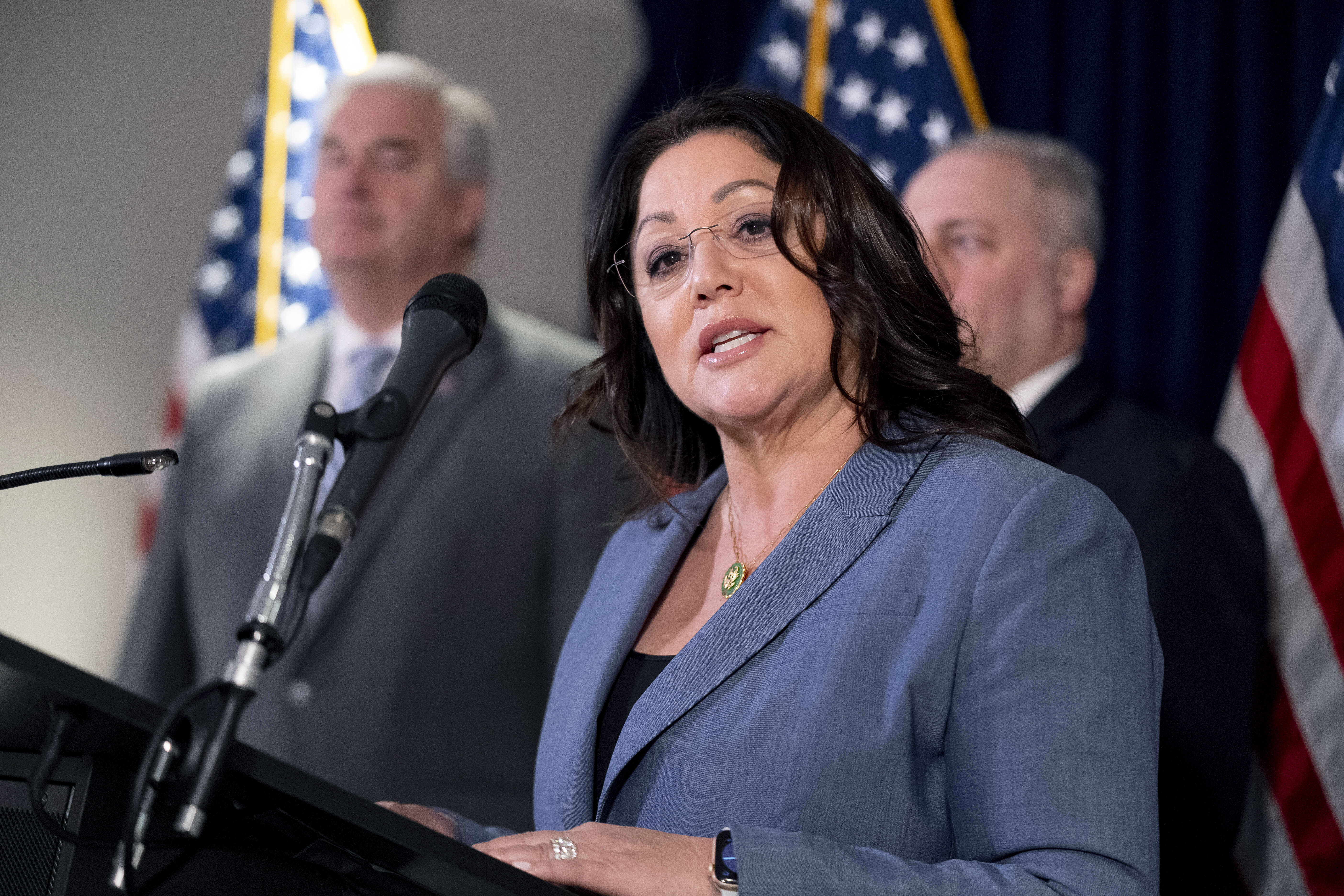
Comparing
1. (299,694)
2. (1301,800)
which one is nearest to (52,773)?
(299,694)

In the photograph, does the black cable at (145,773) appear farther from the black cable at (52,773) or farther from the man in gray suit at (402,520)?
the man in gray suit at (402,520)

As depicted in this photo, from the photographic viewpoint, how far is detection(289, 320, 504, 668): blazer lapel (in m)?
2.76

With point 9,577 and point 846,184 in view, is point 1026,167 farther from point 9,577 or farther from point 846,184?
point 9,577

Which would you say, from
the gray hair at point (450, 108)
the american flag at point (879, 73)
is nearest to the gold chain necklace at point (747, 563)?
the gray hair at point (450, 108)

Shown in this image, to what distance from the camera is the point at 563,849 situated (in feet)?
3.17

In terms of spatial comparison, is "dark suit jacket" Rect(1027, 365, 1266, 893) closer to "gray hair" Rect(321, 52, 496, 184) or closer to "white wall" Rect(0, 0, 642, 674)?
"gray hair" Rect(321, 52, 496, 184)

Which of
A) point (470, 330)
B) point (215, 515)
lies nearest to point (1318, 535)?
point (470, 330)

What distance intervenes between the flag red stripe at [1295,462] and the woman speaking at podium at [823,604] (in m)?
1.18

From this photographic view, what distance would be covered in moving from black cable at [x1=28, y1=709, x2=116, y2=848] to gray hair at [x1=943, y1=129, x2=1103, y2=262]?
2431 mm

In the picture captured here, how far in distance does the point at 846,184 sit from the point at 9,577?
304cm

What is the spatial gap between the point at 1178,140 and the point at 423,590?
1.99m

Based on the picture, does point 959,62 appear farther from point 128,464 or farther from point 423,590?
point 128,464

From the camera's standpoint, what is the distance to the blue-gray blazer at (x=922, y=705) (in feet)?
3.37

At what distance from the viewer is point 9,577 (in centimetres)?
358
